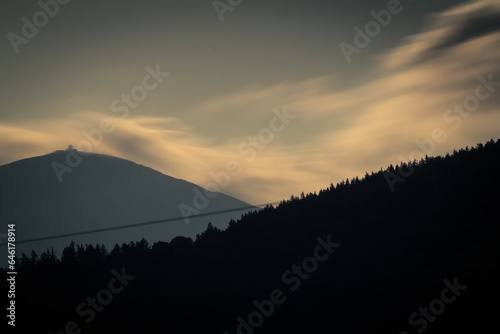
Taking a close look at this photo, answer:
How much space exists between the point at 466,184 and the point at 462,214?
4.69 meters

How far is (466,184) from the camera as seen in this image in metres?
77.6

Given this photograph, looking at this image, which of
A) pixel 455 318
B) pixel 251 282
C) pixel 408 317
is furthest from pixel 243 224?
pixel 455 318

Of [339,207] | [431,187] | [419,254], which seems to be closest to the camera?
[419,254]

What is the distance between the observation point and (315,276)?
Answer: 82250mm

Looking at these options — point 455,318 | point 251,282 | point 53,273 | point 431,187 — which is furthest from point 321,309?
point 53,273

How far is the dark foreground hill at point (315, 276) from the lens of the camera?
55.7m

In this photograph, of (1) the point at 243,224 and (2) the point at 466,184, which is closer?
(2) the point at 466,184

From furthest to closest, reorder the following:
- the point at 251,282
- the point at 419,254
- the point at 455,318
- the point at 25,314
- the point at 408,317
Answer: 1. the point at 419,254
2. the point at 251,282
3. the point at 408,317
4. the point at 455,318
5. the point at 25,314

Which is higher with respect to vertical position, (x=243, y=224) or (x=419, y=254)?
(x=243, y=224)

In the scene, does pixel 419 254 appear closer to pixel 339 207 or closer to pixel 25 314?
pixel 339 207

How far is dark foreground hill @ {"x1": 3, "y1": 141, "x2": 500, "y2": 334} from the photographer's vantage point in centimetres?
5566

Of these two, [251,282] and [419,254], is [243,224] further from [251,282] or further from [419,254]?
[419,254]

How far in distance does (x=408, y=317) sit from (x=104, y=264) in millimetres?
39495

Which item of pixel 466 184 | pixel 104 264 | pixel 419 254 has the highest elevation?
pixel 104 264
